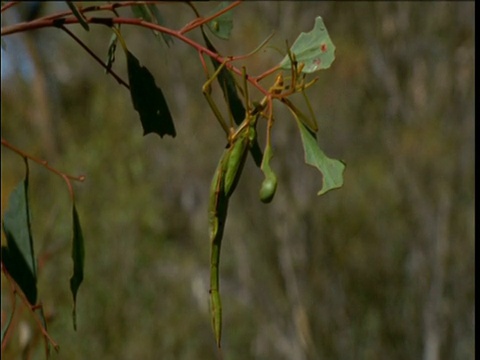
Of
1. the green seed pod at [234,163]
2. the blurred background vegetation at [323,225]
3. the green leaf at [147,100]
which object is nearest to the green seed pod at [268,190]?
the green seed pod at [234,163]

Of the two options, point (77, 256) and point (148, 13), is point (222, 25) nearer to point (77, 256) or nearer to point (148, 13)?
point (148, 13)

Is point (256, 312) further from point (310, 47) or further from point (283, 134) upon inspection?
point (310, 47)

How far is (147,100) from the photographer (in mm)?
857

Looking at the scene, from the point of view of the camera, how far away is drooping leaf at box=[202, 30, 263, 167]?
0.79 m

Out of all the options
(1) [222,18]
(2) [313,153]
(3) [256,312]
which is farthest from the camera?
(3) [256,312]

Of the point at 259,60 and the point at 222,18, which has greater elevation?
the point at 259,60

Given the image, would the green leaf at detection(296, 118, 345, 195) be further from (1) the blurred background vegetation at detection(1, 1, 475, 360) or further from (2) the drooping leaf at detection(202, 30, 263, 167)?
(1) the blurred background vegetation at detection(1, 1, 475, 360)

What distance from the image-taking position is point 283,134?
153 inches

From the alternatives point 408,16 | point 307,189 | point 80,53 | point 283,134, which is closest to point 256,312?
point 307,189

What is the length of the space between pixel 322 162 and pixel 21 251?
1.16ft

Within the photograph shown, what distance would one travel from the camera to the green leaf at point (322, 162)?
2.39 ft

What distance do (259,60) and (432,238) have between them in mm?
1080

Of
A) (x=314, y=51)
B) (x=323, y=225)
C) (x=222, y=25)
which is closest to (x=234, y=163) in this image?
(x=314, y=51)

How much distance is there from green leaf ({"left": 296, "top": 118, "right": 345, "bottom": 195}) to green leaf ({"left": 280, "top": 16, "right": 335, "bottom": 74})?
0.05 metres
